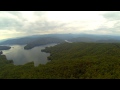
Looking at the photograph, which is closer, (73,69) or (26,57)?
(73,69)

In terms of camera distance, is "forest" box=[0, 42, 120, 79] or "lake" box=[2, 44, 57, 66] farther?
"lake" box=[2, 44, 57, 66]

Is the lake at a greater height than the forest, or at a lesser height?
lesser

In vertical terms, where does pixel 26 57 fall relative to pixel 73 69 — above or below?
below

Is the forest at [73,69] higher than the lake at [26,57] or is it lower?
higher

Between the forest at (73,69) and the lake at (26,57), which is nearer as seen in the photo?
the forest at (73,69)
